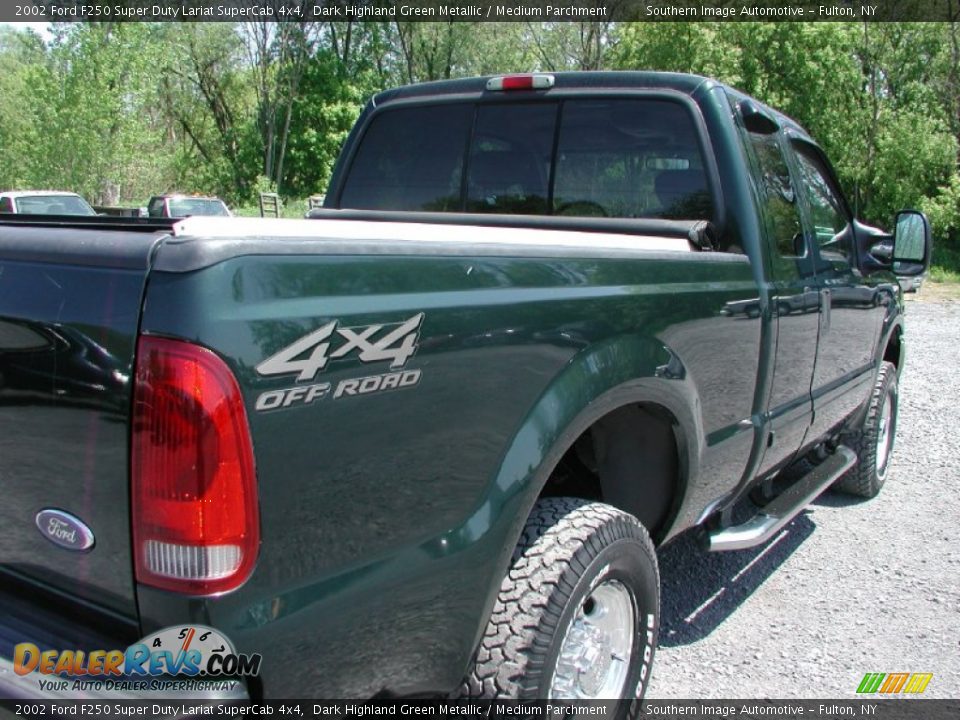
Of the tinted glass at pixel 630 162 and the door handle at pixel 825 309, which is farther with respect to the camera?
the door handle at pixel 825 309

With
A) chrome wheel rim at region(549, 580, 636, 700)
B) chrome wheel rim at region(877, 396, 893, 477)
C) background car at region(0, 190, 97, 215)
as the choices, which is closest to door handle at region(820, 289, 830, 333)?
chrome wheel rim at region(877, 396, 893, 477)

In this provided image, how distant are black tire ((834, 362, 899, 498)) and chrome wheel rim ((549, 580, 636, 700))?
9.40ft

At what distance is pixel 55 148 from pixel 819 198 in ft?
89.5

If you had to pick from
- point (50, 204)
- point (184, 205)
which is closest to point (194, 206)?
point (184, 205)

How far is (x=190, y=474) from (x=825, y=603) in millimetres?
3132

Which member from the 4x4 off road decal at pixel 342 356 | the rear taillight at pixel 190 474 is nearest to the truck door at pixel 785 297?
the 4x4 off road decal at pixel 342 356

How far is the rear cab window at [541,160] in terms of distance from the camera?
10.4 feet

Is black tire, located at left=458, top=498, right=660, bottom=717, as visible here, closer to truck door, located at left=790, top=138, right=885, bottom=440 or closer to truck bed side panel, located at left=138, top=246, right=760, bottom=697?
truck bed side panel, located at left=138, top=246, right=760, bottom=697

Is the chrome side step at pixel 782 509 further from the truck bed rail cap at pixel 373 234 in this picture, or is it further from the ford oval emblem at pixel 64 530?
the ford oval emblem at pixel 64 530

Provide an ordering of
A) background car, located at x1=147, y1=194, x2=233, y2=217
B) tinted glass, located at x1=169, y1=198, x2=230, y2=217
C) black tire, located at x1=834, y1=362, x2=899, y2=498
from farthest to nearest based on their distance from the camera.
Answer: tinted glass, located at x1=169, y1=198, x2=230, y2=217 < background car, located at x1=147, y1=194, x2=233, y2=217 < black tire, located at x1=834, y1=362, x2=899, y2=498

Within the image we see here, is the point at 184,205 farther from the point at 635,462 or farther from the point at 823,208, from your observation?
the point at 635,462

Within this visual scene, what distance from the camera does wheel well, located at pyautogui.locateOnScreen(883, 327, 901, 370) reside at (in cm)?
511

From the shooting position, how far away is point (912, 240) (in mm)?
4320

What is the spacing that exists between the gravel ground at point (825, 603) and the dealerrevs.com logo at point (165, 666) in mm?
1933
